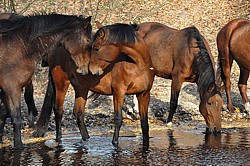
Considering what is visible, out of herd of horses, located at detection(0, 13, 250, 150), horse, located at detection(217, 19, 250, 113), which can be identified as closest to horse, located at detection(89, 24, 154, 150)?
herd of horses, located at detection(0, 13, 250, 150)

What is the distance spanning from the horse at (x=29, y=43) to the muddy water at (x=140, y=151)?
0.67m

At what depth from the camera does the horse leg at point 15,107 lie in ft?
31.8

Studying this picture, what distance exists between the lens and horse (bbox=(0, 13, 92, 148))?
9.73 metres

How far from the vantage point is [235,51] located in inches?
601

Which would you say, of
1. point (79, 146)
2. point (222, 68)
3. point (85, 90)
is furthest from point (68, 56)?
point (222, 68)

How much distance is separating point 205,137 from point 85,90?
231cm

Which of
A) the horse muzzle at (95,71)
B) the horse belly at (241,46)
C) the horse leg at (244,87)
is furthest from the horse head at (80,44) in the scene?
the horse belly at (241,46)

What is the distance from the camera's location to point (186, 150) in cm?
976

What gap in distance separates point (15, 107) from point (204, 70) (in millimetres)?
3932

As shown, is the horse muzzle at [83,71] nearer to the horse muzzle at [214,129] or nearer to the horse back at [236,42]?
the horse muzzle at [214,129]

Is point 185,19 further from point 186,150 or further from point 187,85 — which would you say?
point 186,150

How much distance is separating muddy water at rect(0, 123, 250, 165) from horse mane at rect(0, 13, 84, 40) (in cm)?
186

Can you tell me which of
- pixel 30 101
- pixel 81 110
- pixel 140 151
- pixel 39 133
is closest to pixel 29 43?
pixel 81 110

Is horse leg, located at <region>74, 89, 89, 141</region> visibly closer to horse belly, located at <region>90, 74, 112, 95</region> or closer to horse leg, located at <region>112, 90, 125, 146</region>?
horse belly, located at <region>90, 74, 112, 95</region>
